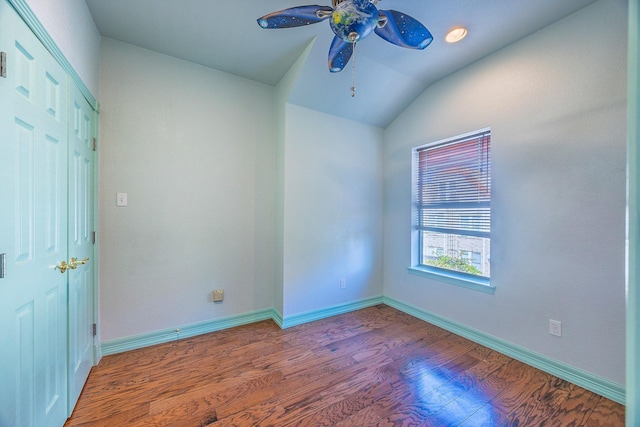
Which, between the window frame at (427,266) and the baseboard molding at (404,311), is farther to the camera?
the window frame at (427,266)

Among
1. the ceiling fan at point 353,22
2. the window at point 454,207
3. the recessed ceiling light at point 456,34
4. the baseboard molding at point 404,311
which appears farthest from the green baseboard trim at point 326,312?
the recessed ceiling light at point 456,34

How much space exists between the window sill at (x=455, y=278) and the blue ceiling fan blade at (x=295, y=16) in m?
2.50

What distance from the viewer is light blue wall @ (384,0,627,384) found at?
1.64 meters

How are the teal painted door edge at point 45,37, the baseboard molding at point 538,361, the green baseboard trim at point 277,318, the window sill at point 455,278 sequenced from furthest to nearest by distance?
the green baseboard trim at point 277,318 < the window sill at point 455,278 < the baseboard molding at point 538,361 < the teal painted door edge at point 45,37

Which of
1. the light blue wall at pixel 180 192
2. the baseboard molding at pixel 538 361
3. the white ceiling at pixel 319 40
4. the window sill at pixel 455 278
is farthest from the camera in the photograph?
the window sill at pixel 455 278

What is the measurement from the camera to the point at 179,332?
7.70 feet

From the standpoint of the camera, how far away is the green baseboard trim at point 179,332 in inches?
82.6

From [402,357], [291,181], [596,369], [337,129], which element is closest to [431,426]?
[402,357]

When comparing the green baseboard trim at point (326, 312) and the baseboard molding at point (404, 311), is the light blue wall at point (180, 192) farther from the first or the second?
the green baseboard trim at point (326, 312)

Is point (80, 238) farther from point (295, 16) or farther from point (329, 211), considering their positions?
point (329, 211)

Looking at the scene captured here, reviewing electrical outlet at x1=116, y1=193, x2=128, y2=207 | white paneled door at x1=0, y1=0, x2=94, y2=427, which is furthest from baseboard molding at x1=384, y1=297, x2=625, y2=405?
electrical outlet at x1=116, y1=193, x2=128, y2=207

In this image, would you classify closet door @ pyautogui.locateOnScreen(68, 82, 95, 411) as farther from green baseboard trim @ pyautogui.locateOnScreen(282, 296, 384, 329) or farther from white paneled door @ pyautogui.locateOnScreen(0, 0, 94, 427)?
green baseboard trim @ pyautogui.locateOnScreen(282, 296, 384, 329)

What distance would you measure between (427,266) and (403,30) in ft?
8.02

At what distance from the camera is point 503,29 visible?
196 cm
